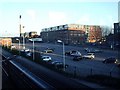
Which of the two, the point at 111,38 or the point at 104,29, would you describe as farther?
the point at 104,29

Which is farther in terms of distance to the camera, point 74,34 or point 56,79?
point 74,34

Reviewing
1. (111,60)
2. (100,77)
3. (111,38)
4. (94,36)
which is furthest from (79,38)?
(100,77)

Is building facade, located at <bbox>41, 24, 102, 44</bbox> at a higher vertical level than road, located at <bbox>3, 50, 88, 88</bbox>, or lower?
higher

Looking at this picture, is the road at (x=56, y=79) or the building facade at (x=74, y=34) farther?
the building facade at (x=74, y=34)

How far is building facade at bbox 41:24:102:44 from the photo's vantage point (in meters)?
129

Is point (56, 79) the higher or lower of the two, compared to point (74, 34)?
lower

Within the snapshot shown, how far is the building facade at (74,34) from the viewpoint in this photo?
12938 cm

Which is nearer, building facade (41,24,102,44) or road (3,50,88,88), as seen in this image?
road (3,50,88,88)

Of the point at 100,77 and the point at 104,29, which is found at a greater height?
the point at 104,29

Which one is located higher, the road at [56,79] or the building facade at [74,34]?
the building facade at [74,34]

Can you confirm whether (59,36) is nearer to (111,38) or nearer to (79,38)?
(79,38)

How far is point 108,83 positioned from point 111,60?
2090 cm

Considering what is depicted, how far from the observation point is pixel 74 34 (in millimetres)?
131875

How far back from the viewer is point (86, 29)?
148 m
